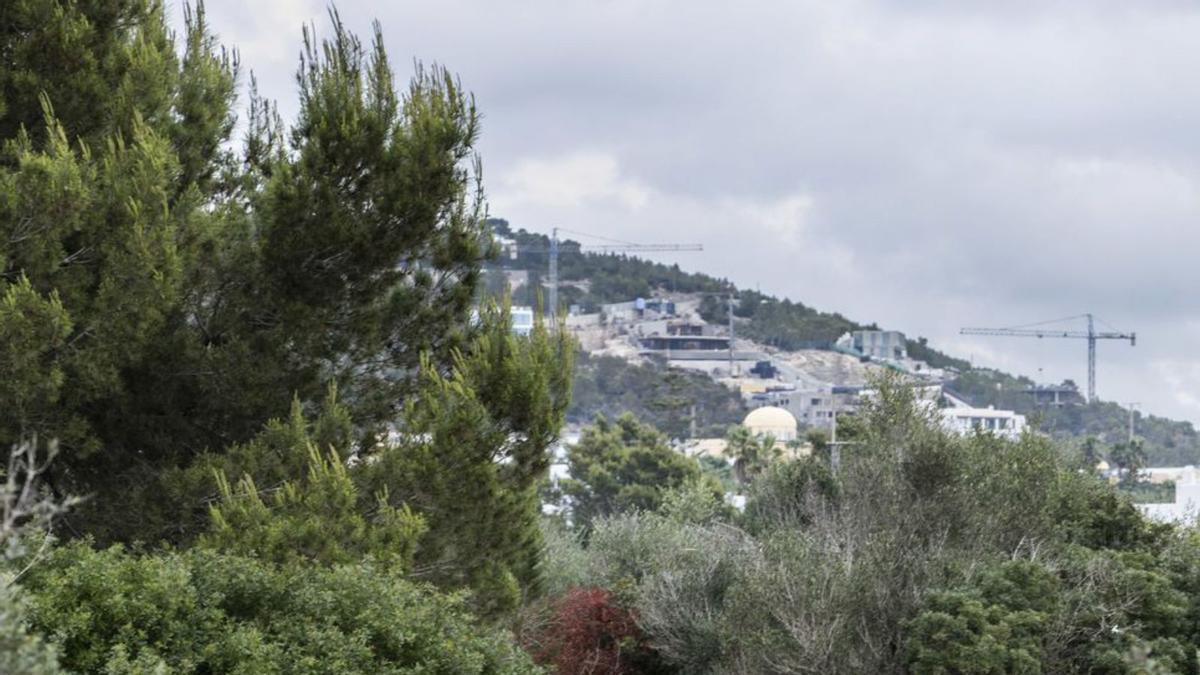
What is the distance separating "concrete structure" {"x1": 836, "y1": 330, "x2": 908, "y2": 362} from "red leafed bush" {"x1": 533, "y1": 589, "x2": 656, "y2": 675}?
14840 cm

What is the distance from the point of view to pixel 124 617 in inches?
420

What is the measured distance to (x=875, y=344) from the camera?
173 meters

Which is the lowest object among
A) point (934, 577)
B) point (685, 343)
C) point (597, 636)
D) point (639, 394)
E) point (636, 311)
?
point (597, 636)

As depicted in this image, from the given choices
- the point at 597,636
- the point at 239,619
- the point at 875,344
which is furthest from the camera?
the point at 875,344

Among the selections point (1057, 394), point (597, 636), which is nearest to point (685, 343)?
point (1057, 394)

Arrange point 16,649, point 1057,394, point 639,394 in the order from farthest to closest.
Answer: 1. point 1057,394
2. point 639,394
3. point 16,649

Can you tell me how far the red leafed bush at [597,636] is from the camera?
23344mm

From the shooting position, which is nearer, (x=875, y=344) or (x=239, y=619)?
(x=239, y=619)

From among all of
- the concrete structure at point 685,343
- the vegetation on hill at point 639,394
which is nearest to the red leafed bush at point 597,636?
the vegetation on hill at point 639,394

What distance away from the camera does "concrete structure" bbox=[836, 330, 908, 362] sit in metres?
173

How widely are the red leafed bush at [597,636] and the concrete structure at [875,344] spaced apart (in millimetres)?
148401

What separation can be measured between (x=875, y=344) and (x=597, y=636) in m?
151

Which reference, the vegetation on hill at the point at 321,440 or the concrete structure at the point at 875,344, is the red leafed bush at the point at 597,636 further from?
the concrete structure at the point at 875,344

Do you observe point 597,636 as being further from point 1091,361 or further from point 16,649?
point 1091,361
